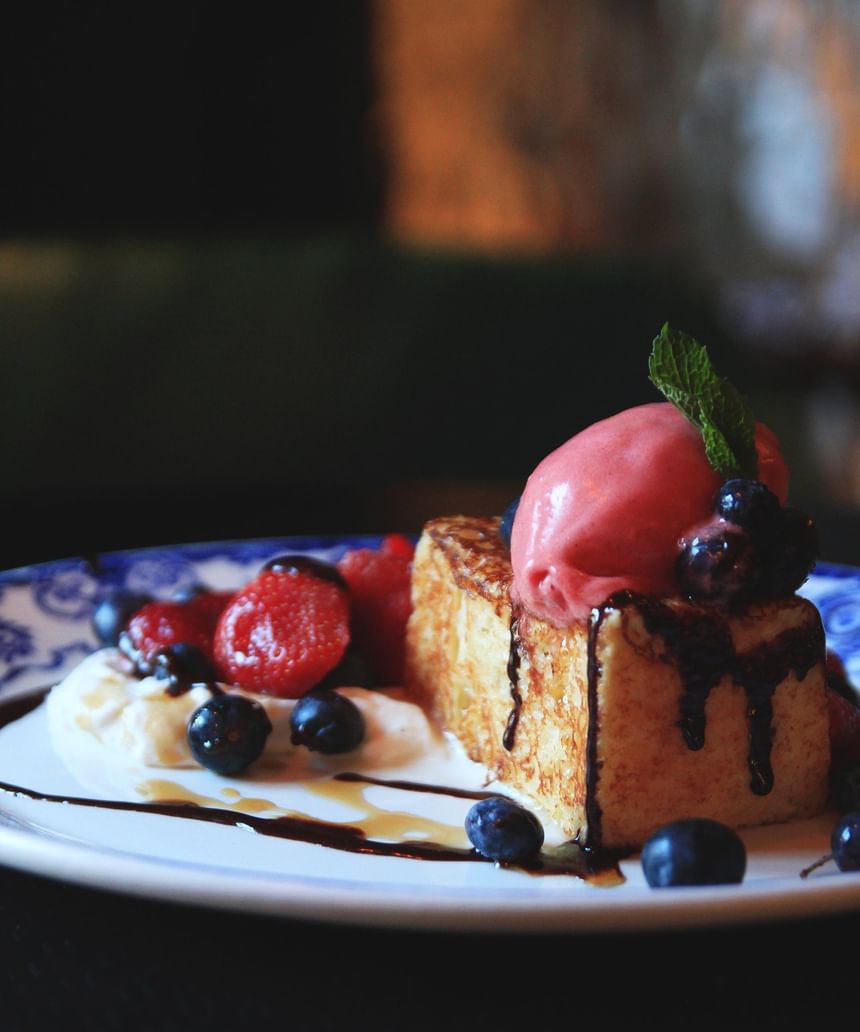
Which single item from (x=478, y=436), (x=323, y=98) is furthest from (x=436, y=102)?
(x=478, y=436)

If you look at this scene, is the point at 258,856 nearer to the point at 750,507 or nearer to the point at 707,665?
the point at 707,665

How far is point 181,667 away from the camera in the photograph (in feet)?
5.95

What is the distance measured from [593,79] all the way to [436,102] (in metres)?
0.84

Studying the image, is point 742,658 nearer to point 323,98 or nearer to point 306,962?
point 306,962

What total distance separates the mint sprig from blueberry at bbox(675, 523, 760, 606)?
0.11 meters

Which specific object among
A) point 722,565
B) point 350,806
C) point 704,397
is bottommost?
point 350,806

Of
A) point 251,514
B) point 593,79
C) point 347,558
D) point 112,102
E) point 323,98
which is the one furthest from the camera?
point 593,79

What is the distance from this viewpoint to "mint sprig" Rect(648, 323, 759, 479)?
150 centimetres

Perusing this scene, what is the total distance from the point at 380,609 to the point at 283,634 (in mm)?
250

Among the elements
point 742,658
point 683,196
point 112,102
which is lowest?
point 742,658

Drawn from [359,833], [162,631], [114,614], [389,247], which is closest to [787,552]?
[359,833]

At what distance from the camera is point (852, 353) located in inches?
235

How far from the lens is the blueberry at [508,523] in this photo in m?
1.73

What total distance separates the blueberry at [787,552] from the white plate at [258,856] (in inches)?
11.9
